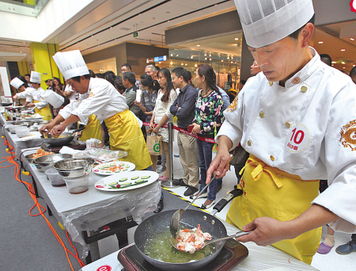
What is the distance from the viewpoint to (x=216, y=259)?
70 cm

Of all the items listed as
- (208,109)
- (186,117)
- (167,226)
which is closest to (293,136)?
(167,226)

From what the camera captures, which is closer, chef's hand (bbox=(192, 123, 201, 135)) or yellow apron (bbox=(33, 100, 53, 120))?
chef's hand (bbox=(192, 123, 201, 135))

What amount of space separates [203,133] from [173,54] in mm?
8595

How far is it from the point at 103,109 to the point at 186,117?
1.15m

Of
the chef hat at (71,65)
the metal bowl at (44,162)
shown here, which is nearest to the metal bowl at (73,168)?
the metal bowl at (44,162)

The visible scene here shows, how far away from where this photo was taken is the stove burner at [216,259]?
669mm

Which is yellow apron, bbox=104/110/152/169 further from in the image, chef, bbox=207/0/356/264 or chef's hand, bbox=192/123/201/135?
chef, bbox=207/0/356/264

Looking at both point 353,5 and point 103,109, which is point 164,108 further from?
point 353,5

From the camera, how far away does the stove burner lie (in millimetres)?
669

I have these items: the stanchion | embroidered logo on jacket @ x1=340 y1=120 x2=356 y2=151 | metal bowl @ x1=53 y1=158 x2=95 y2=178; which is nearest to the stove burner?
embroidered logo on jacket @ x1=340 y1=120 x2=356 y2=151

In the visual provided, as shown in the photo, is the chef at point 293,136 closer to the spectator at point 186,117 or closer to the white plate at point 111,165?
the white plate at point 111,165

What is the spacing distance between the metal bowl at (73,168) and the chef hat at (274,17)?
1007 millimetres

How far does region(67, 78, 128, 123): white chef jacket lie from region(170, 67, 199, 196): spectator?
0.91 meters

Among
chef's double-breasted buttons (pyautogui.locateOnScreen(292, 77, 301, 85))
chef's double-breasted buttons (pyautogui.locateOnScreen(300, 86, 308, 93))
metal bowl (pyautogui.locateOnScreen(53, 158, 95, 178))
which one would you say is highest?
chef's double-breasted buttons (pyautogui.locateOnScreen(292, 77, 301, 85))
